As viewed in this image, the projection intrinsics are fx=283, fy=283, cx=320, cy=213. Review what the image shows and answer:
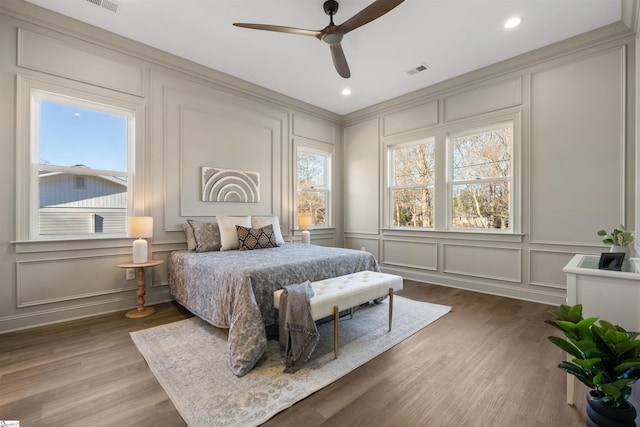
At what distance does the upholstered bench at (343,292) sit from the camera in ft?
7.09

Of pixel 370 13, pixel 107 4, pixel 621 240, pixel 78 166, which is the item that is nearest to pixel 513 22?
pixel 370 13

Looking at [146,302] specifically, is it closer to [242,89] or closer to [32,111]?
[32,111]

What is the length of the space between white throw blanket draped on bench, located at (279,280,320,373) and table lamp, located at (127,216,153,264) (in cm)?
192

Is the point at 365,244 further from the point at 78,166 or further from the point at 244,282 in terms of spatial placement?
the point at 78,166

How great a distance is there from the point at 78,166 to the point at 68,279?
48.1 inches

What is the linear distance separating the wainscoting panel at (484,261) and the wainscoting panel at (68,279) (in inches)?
171

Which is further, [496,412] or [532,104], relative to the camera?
[532,104]

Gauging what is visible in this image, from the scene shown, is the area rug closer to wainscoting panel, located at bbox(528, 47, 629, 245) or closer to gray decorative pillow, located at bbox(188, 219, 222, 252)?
gray decorative pillow, located at bbox(188, 219, 222, 252)

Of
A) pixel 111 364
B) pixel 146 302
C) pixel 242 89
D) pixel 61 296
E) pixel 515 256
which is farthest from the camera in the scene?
pixel 242 89

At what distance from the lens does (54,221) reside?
2998 mm

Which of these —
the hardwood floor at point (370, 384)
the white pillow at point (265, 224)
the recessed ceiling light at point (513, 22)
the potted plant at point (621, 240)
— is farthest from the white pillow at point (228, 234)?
the recessed ceiling light at point (513, 22)

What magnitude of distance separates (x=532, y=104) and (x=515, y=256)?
1.97 metres

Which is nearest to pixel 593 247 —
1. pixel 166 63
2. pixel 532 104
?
pixel 532 104

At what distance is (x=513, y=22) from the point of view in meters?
2.98
